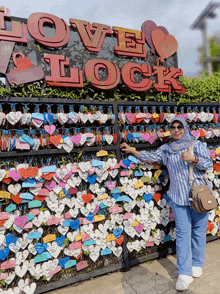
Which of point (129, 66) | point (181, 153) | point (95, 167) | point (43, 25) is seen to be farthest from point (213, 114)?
point (43, 25)

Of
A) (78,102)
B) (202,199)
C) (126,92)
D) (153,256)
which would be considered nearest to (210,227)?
(153,256)

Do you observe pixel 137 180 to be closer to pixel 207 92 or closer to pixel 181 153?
pixel 181 153

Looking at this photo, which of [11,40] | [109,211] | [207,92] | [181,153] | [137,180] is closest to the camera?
[11,40]

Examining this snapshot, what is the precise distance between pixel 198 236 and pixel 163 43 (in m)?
2.70

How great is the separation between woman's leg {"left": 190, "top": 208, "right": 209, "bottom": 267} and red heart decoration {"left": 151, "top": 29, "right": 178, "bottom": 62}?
7.32 ft

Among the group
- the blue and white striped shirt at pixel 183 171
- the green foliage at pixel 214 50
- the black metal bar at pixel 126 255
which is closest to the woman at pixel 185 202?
the blue and white striped shirt at pixel 183 171

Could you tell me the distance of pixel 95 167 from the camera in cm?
276

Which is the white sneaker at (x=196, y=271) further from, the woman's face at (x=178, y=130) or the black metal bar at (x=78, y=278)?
the woman's face at (x=178, y=130)

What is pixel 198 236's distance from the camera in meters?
2.73

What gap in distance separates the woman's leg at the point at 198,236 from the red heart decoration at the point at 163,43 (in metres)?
2.23

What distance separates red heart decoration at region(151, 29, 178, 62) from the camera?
3236 millimetres

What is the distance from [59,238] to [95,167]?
3.06 feet

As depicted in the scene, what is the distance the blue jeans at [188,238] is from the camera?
2.56 metres

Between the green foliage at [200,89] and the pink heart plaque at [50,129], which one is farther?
the green foliage at [200,89]
